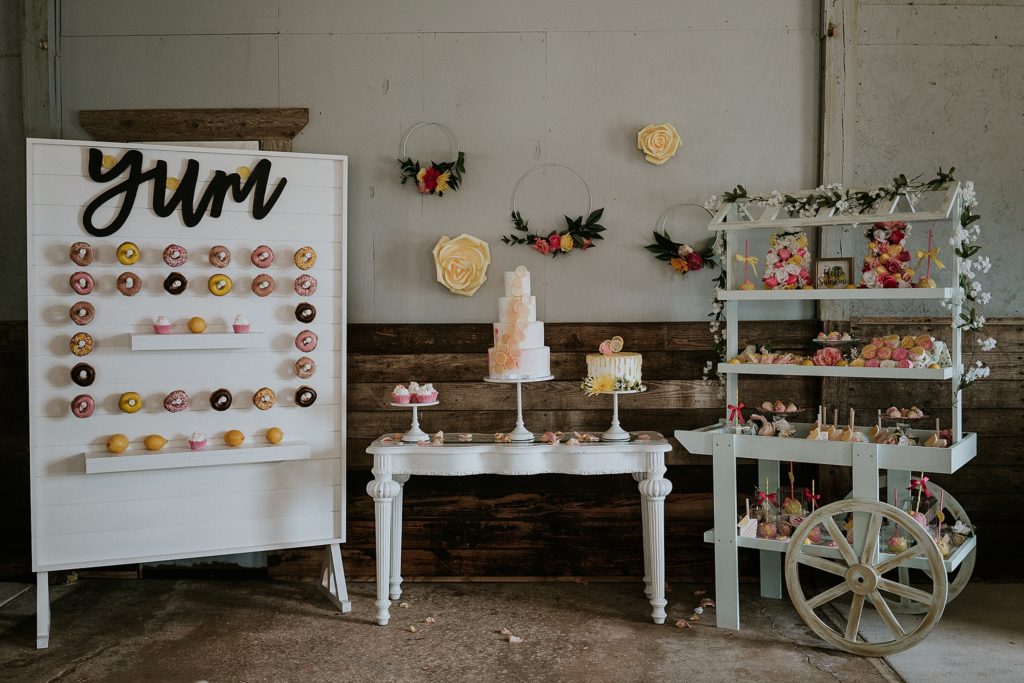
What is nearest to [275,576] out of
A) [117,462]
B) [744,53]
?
[117,462]

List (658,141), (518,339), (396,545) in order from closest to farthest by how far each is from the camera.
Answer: (518,339) < (396,545) < (658,141)

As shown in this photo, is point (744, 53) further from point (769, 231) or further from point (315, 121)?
point (315, 121)

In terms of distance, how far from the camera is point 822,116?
3.77 metres

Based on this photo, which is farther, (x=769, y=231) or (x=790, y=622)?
(x=769, y=231)

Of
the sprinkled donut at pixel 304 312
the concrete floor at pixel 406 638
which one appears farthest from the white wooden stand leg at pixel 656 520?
the sprinkled donut at pixel 304 312

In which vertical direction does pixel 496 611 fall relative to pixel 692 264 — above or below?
below

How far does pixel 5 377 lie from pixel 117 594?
119cm

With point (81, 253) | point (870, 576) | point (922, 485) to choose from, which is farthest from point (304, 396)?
point (922, 485)

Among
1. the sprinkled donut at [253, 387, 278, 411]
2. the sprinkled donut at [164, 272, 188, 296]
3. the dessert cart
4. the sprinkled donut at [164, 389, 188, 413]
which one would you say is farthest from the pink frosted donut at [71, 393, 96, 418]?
the dessert cart

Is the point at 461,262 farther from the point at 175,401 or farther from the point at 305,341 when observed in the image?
the point at 175,401

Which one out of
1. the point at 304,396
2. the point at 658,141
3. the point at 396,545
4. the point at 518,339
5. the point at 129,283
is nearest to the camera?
the point at 129,283

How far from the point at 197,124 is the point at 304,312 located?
45.8 inches

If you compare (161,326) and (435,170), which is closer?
(161,326)

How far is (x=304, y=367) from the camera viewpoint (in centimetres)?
345
